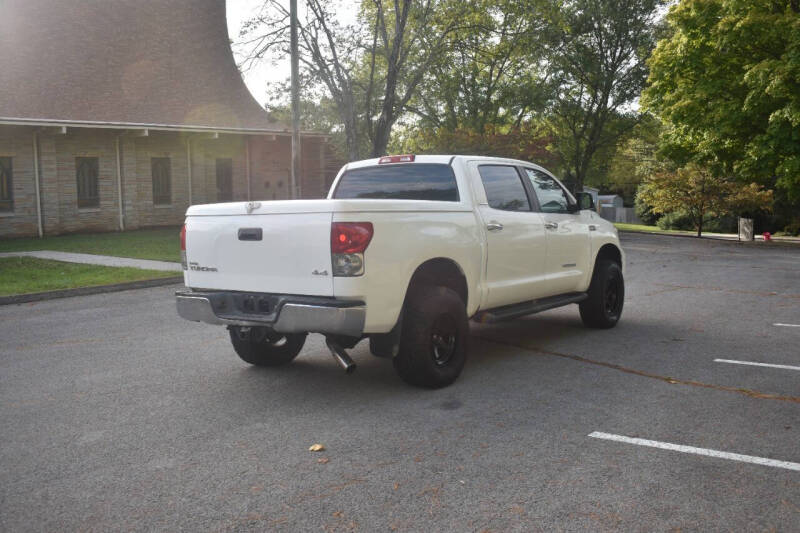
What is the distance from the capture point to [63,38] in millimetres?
28969

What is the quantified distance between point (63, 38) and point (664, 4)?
30976mm

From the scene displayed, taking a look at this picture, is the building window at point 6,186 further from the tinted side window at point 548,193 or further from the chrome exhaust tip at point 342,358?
the chrome exhaust tip at point 342,358

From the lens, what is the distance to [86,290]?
12.5 metres

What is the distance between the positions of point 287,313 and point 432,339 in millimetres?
1253

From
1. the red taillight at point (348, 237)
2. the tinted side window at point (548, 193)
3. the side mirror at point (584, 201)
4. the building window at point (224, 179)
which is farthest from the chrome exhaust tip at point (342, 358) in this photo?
the building window at point (224, 179)

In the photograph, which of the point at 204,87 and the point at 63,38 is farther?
the point at 204,87

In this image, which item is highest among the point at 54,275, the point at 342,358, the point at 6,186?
the point at 6,186

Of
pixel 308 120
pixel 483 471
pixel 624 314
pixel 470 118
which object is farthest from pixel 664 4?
pixel 483 471

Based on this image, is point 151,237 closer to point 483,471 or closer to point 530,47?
point 530,47

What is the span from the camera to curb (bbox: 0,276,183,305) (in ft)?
38.4

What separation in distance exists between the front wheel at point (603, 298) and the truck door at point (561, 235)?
13.1 inches

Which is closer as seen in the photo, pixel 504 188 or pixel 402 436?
pixel 402 436

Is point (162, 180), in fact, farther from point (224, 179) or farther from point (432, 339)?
point (432, 339)

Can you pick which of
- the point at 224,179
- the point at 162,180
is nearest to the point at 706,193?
the point at 224,179
